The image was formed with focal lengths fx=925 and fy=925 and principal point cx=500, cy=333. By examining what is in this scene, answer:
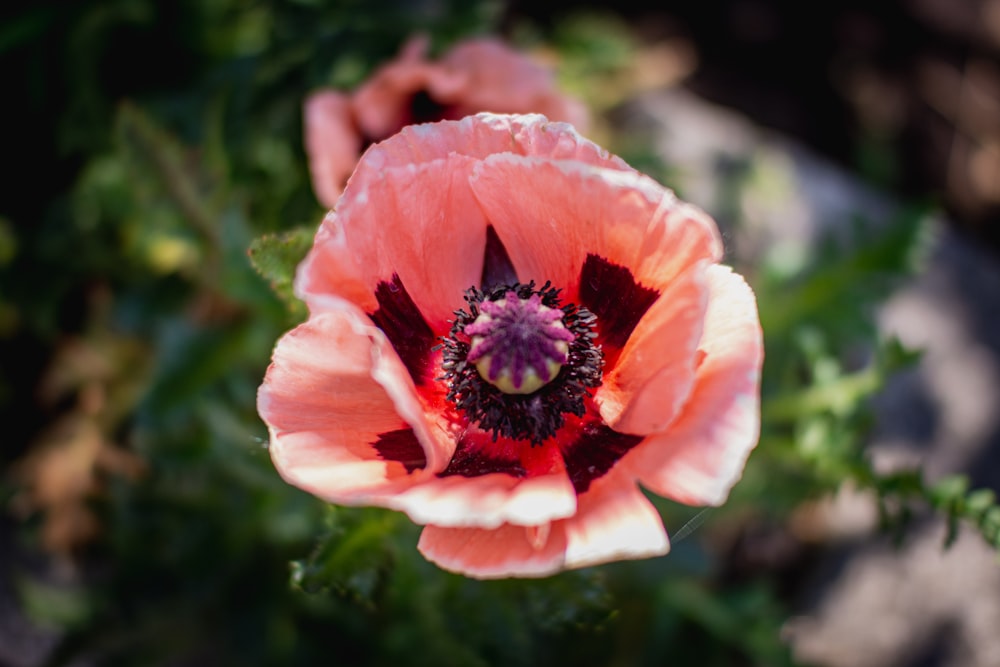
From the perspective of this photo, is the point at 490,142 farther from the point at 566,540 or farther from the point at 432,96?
the point at 432,96

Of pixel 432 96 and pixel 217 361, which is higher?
pixel 432 96

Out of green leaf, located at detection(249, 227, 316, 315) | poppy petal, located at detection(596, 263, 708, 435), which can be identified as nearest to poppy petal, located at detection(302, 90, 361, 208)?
green leaf, located at detection(249, 227, 316, 315)

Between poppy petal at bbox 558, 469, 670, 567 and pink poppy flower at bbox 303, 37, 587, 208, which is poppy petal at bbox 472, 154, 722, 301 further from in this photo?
pink poppy flower at bbox 303, 37, 587, 208

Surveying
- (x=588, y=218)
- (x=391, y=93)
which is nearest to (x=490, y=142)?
(x=588, y=218)

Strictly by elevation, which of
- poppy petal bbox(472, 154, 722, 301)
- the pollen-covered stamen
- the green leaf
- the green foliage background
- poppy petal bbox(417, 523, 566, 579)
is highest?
poppy petal bbox(472, 154, 722, 301)

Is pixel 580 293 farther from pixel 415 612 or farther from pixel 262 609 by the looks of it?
pixel 262 609

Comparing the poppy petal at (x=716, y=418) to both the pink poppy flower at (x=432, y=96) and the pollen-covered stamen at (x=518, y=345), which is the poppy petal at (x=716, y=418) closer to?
the pollen-covered stamen at (x=518, y=345)

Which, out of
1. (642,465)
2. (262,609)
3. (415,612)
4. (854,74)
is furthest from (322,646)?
(854,74)
